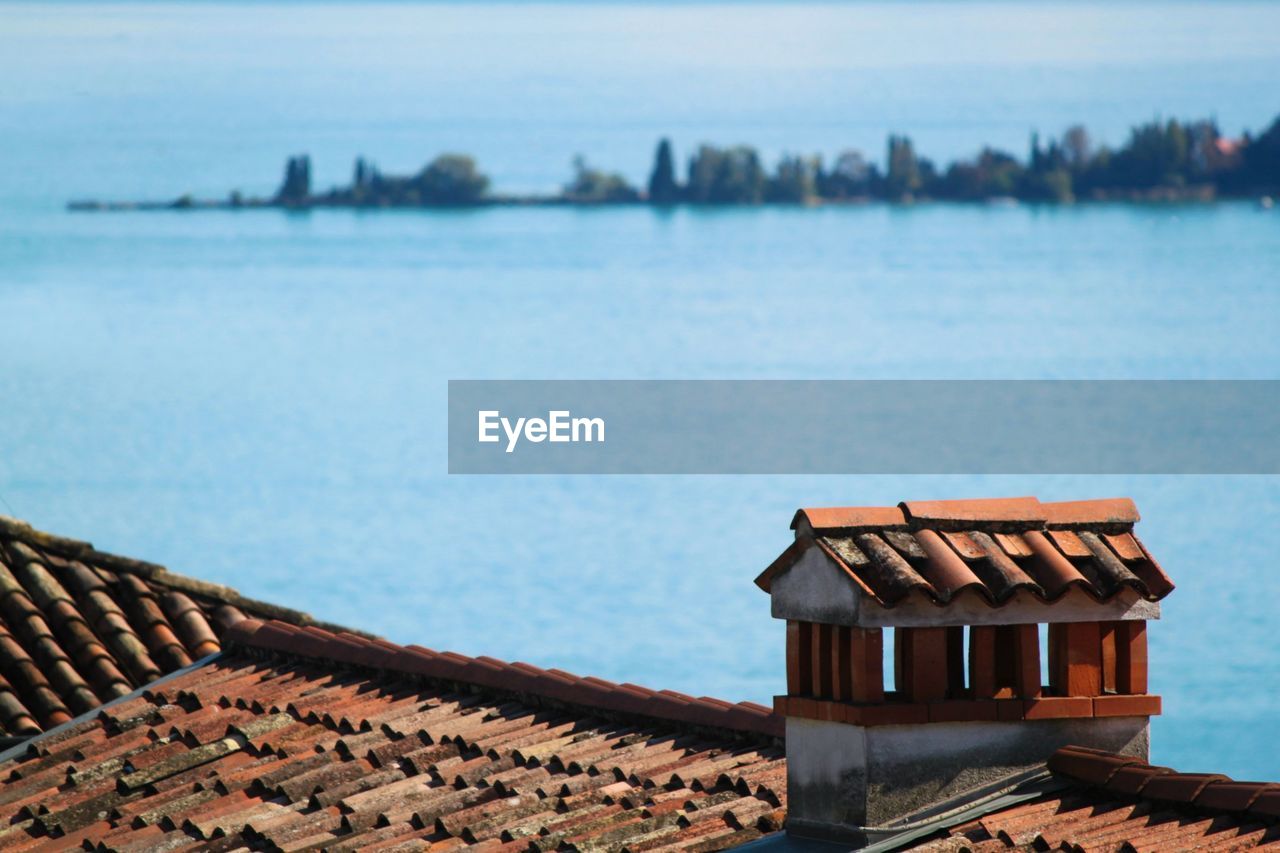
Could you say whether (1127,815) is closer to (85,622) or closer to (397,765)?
(397,765)

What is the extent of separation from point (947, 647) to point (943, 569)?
0.90 feet

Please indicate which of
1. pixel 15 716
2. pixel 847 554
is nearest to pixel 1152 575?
pixel 847 554

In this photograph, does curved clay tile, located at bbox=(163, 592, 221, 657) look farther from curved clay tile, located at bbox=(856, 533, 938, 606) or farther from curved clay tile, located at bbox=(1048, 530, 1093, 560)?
curved clay tile, located at bbox=(1048, 530, 1093, 560)

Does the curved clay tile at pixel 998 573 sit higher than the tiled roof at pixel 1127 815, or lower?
higher

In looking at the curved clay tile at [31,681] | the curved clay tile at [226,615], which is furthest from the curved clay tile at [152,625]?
the curved clay tile at [31,681]

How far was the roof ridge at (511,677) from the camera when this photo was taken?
8.13 metres

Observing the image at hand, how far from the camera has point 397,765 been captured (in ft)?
26.8

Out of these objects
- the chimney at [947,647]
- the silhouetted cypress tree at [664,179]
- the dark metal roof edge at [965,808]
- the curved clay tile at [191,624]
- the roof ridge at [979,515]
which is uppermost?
the silhouetted cypress tree at [664,179]

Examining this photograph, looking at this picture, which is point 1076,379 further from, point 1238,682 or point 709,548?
point 1238,682

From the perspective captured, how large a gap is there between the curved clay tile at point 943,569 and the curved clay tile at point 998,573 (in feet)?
0.14

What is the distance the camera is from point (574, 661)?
59.3 meters

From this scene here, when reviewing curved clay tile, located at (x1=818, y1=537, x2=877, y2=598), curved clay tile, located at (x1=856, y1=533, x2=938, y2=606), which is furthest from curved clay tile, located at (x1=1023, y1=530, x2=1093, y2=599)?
curved clay tile, located at (x1=818, y1=537, x2=877, y2=598)

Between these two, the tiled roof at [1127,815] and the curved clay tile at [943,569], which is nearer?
the tiled roof at [1127,815]

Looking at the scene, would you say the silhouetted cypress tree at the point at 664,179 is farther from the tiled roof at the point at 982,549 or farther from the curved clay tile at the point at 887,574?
the curved clay tile at the point at 887,574
